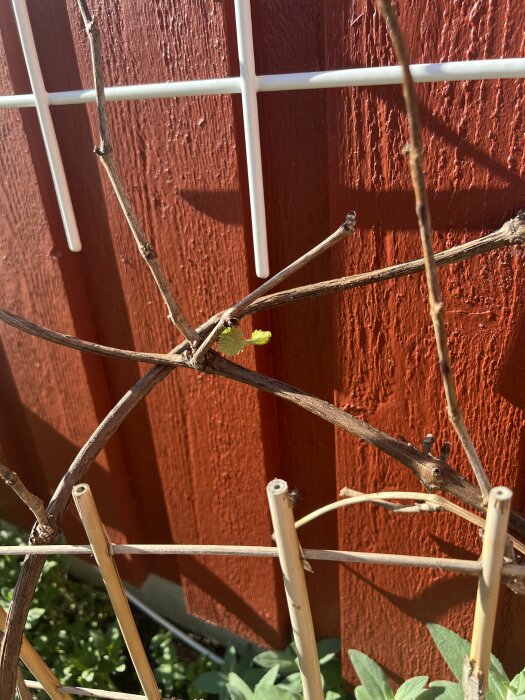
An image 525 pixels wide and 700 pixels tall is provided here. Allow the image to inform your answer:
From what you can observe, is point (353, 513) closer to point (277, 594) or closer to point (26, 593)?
point (277, 594)

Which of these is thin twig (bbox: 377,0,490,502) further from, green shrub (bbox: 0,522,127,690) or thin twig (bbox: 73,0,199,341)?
green shrub (bbox: 0,522,127,690)

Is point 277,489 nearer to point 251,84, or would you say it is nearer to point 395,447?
point 395,447

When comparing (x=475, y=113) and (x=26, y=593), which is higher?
(x=475, y=113)

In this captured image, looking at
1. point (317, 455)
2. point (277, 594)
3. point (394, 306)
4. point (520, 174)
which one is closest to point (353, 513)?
point (317, 455)

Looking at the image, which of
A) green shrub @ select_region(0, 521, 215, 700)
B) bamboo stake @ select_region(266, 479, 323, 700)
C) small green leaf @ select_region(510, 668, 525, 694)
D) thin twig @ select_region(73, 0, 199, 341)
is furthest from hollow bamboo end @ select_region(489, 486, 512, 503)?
green shrub @ select_region(0, 521, 215, 700)

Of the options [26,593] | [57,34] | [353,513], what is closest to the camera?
[26,593]

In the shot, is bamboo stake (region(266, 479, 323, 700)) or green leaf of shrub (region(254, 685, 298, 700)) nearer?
bamboo stake (region(266, 479, 323, 700))

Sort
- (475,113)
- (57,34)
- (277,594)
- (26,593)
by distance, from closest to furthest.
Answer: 1. (475,113)
2. (26,593)
3. (57,34)
4. (277,594)

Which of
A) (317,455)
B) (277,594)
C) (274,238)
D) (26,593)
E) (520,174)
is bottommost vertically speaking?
(26,593)
